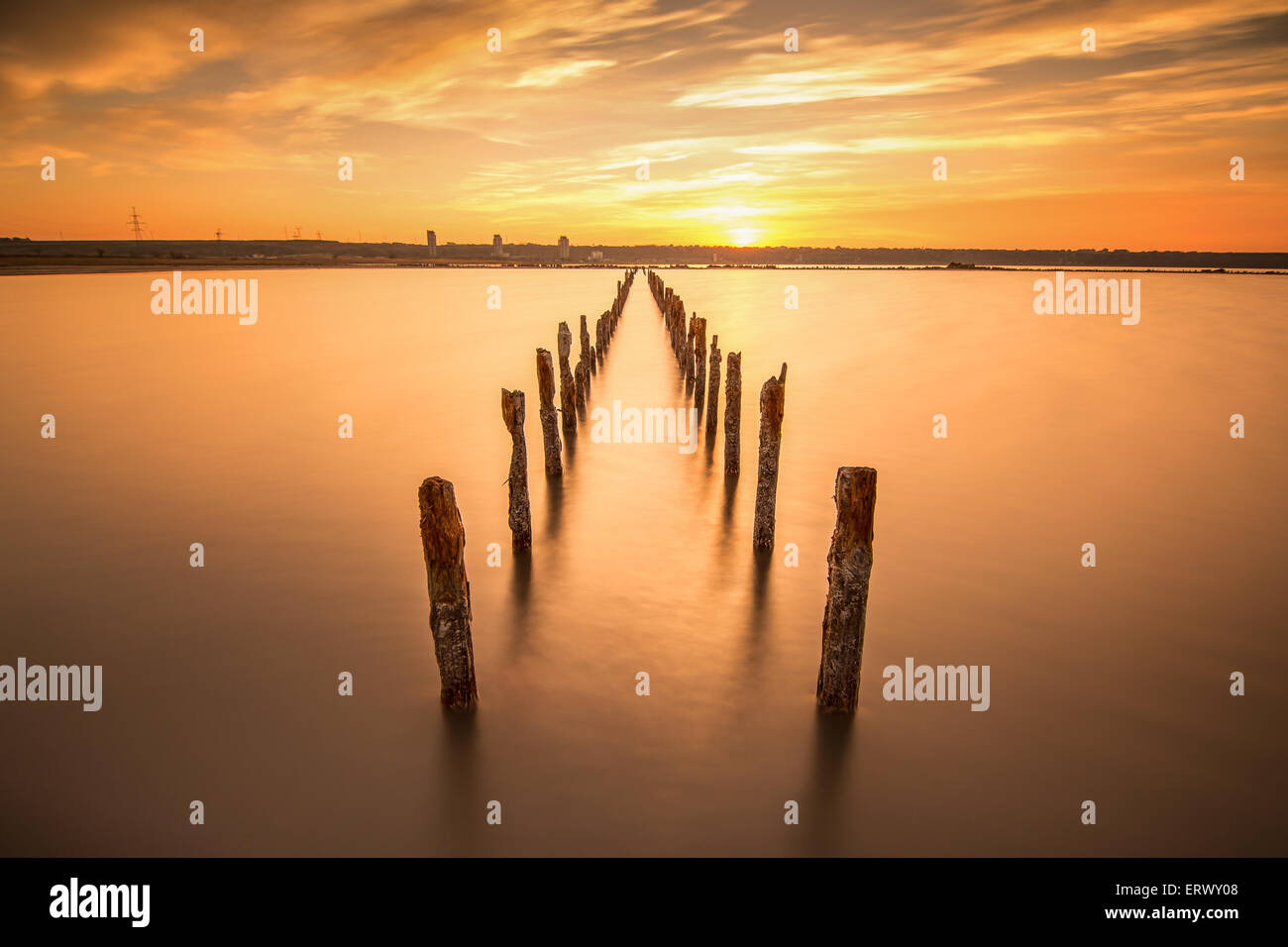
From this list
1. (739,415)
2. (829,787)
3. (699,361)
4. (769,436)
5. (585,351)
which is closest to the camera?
(829,787)

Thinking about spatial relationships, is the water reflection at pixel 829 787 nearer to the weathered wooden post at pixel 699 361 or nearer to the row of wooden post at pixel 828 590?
Answer: the row of wooden post at pixel 828 590

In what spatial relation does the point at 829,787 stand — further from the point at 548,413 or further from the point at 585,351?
the point at 585,351

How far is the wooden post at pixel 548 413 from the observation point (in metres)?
10.2

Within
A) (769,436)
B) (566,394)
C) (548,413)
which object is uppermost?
(566,394)

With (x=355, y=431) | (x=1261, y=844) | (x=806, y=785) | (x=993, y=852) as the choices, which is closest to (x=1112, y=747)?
(x=1261, y=844)

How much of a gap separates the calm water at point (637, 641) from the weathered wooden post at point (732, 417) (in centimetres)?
42

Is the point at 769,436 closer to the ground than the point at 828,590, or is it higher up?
higher up

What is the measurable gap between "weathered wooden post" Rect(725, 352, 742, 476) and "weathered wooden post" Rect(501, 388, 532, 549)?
3683 mm

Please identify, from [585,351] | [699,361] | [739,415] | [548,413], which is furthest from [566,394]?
[739,415]

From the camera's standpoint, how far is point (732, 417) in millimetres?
10867

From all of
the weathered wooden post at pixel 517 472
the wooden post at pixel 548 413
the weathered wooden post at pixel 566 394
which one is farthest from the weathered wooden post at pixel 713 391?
the weathered wooden post at pixel 517 472

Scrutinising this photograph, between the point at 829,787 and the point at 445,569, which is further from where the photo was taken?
the point at 445,569

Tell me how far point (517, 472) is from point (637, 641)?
8.22 feet

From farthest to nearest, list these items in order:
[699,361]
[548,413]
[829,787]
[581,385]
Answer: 1. [699,361]
2. [581,385]
3. [548,413]
4. [829,787]
